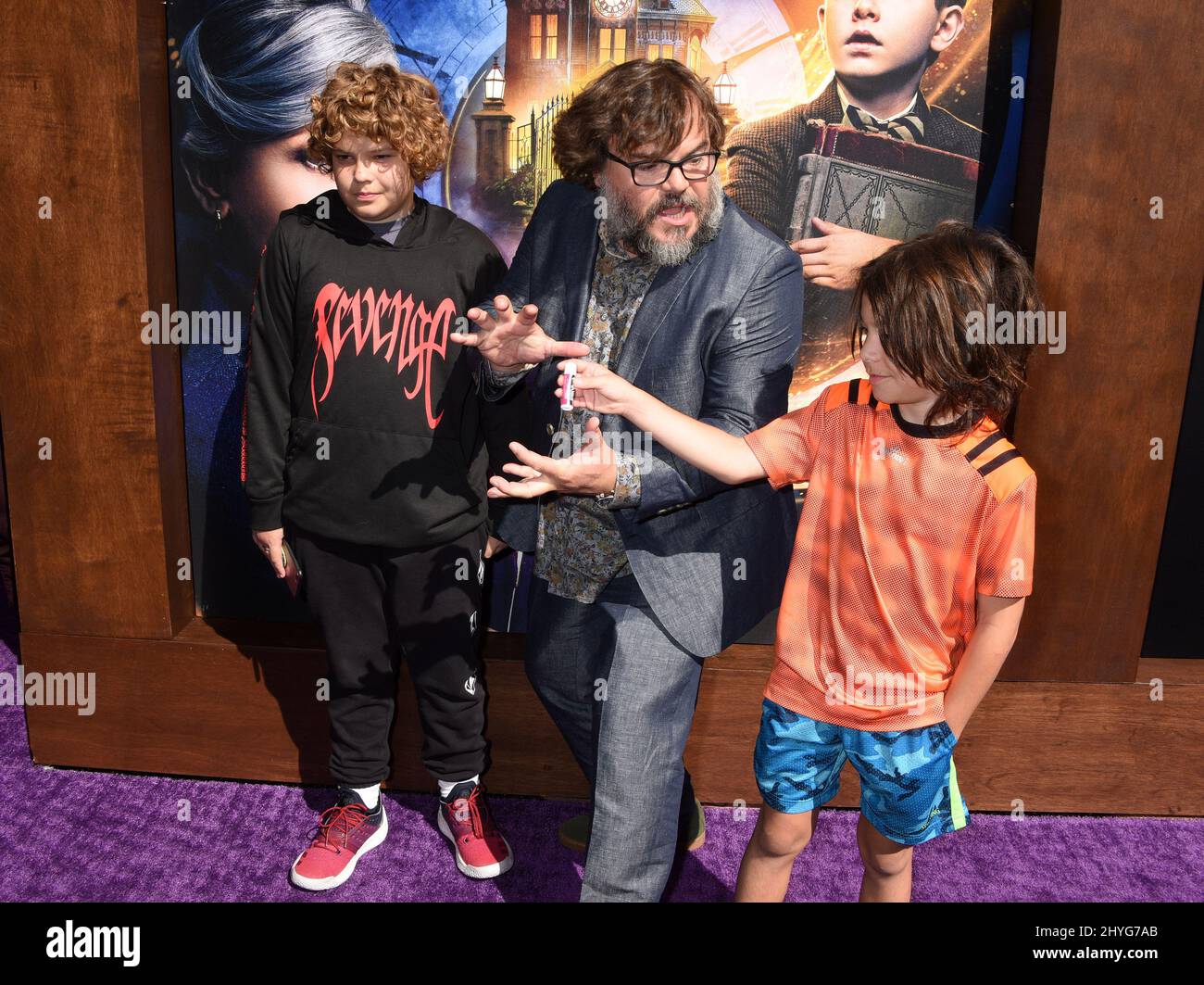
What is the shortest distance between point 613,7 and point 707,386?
1.46 meters

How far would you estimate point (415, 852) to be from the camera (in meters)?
3.00

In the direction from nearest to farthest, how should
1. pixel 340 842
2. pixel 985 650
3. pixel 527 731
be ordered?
1. pixel 985 650
2. pixel 340 842
3. pixel 527 731

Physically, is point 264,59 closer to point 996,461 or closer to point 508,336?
point 508,336

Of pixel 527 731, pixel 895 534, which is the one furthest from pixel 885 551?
pixel 527 731

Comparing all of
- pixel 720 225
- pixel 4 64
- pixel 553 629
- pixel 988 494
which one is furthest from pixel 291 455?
pixel 988 494

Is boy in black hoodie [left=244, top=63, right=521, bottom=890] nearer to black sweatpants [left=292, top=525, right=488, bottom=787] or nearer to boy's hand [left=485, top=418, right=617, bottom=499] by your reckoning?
black sweatpants [left=292, top=525, right=488, bottom=787]

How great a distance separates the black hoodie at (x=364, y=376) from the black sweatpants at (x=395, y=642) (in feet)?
0.33

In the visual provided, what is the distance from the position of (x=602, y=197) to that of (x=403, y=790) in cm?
207

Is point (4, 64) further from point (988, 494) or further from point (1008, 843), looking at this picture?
point (1008, 843)

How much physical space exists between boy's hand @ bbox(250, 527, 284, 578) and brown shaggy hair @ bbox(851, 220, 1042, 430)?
1.70 m

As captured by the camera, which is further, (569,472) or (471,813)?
(471,813)

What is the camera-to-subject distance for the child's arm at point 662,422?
208 centimetres

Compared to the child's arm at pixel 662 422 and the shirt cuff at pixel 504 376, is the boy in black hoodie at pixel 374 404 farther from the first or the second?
the child's arm at pixel 662 422

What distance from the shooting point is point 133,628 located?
3326 millimetres
